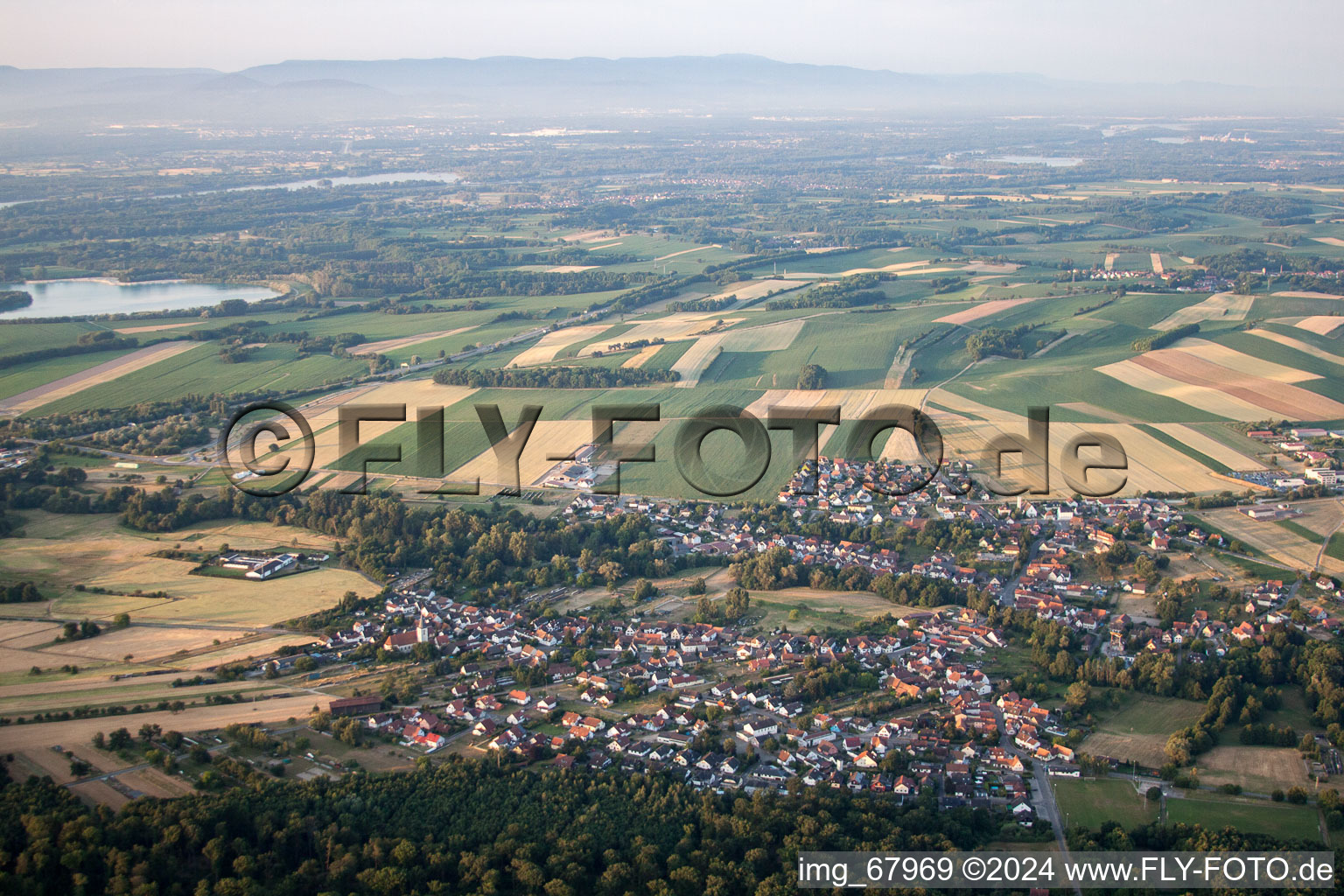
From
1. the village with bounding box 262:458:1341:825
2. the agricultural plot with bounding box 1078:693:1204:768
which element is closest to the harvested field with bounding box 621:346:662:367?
the village with bounding box 262:458:1341:825

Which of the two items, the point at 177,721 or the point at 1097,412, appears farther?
the point at 1097,412

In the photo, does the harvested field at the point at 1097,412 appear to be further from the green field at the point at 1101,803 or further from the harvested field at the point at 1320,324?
the green field at the point at 1101,803

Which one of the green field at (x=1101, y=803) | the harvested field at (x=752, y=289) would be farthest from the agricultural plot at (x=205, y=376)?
the green field at (x=1101, y=803)

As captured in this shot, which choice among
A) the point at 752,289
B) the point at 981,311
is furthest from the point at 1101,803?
the point at 752,289

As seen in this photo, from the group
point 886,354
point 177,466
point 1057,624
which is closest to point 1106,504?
point 1057,624

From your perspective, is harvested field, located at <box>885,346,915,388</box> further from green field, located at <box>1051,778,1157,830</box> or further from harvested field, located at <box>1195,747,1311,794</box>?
green field, located at <box>1051,778,1157,830</box>

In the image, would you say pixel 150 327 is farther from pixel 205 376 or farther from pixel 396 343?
pixel 396 343
